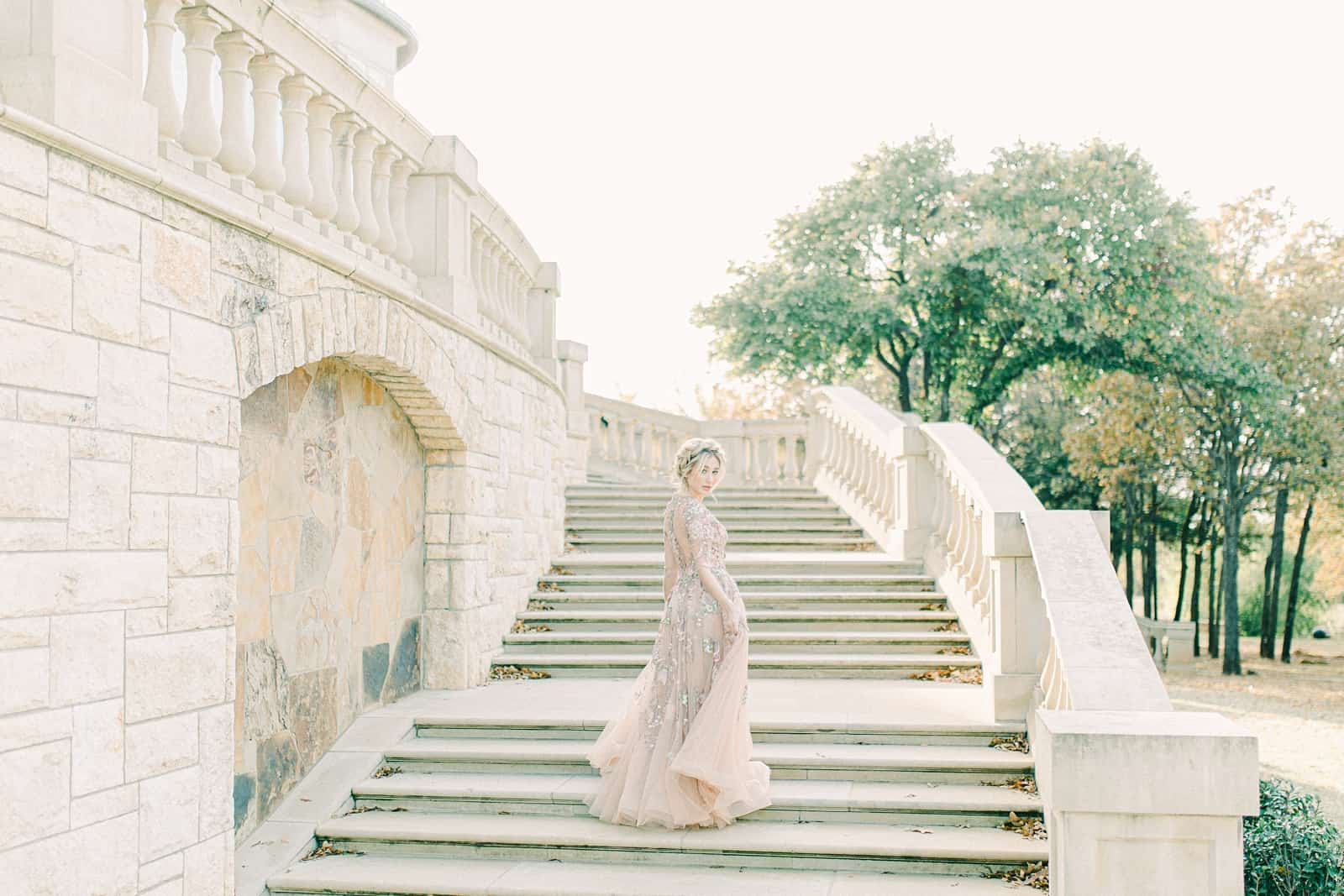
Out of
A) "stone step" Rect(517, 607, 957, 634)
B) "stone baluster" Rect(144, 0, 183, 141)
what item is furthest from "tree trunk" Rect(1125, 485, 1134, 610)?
"stone baluster" Rect(144, 0, 183, 141)

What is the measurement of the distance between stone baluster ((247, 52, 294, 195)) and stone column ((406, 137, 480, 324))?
1.87 m

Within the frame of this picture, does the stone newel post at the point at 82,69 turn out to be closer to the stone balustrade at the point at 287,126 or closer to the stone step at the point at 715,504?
the stone balustrade at the point at 287,126

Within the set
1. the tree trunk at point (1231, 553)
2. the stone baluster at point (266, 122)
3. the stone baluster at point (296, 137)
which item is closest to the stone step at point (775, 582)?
the stone baluster at point (296, 137)

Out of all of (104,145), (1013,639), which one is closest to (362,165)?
(104,145)

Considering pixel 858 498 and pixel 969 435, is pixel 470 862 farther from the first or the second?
pixel 858 498

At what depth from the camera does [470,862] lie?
5.89m

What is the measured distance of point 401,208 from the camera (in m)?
7.50

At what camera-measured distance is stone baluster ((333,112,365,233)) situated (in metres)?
6.49

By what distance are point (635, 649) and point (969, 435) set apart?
3.06 m

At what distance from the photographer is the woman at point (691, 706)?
5.83 meters

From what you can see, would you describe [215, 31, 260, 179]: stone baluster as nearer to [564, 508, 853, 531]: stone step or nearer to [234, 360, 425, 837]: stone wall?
[234, 360, 425, 837]: stone wall

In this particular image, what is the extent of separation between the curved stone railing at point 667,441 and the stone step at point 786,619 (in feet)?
22.1

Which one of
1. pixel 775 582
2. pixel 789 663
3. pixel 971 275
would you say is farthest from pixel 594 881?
A: pixel 971 275

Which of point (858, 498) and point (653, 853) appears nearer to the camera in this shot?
point (653, 853)
